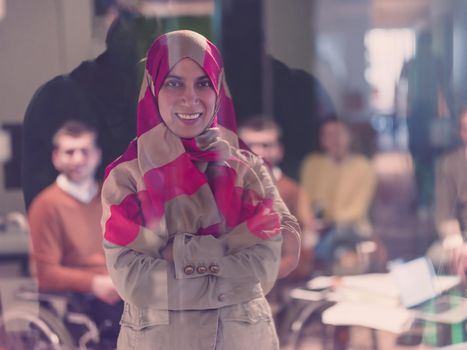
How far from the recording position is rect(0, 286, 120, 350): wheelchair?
125 centimetres

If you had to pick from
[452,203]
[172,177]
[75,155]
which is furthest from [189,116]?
[452,203]

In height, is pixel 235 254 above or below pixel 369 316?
above

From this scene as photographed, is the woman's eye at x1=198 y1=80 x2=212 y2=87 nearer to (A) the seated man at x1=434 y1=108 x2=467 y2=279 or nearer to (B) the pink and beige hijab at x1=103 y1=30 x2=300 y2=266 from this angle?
(B) the pink and beige hijab at x1=103 y1=30 x2=300 y2=266

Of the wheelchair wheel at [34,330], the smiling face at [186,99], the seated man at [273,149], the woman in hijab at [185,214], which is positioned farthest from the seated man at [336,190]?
the wheelchair wheel at [34,330]

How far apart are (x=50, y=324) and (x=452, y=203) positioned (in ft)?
3.05

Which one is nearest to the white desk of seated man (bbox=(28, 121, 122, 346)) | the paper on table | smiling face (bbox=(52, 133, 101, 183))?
the paper on table

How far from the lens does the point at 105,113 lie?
1.18 m

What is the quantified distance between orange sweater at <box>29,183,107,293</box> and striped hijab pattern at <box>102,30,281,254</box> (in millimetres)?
91

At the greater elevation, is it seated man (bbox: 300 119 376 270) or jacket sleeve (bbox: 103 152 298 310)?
seated man (bbox: 300 119 376 270)

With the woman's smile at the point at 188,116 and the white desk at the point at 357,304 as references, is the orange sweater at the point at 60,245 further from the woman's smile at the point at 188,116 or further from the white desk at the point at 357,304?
the white desk at the point at 357,304

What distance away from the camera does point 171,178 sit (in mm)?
1124

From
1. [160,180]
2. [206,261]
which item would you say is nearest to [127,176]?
[160,180]

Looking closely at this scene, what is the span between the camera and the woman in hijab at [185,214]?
1.11 metres

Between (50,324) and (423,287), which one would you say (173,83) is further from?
(423,287)
